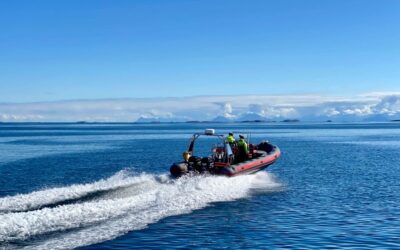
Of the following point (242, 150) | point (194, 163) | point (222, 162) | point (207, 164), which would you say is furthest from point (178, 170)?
point (242, 150)

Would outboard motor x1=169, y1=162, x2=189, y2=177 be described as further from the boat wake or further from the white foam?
the white foam

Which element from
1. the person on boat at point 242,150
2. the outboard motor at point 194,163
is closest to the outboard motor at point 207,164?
the outboard motor at point 194,163

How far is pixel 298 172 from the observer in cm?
3262

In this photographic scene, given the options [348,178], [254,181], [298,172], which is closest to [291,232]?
[254,181]

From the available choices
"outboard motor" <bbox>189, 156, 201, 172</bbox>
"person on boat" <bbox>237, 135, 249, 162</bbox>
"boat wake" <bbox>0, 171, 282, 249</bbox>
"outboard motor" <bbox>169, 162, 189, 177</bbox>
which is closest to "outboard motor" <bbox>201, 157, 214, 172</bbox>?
"outboard motor" <bbox>189, 156, 201, 172</bbox>

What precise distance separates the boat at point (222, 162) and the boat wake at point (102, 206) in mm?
513

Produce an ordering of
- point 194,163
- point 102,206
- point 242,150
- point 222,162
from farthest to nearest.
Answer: point 242,150, point 222,162, point 194,163, point 102,206

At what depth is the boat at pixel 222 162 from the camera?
24.0 metres

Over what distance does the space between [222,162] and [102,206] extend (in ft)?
31.7

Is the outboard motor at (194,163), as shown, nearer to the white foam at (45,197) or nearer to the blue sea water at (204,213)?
the blue sea water at (204,213)

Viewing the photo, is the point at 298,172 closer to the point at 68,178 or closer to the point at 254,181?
the point at 254,181

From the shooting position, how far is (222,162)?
26.0 metres

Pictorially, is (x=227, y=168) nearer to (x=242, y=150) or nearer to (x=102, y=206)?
(x=242, y=150)

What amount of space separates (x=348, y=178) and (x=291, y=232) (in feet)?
47.8
